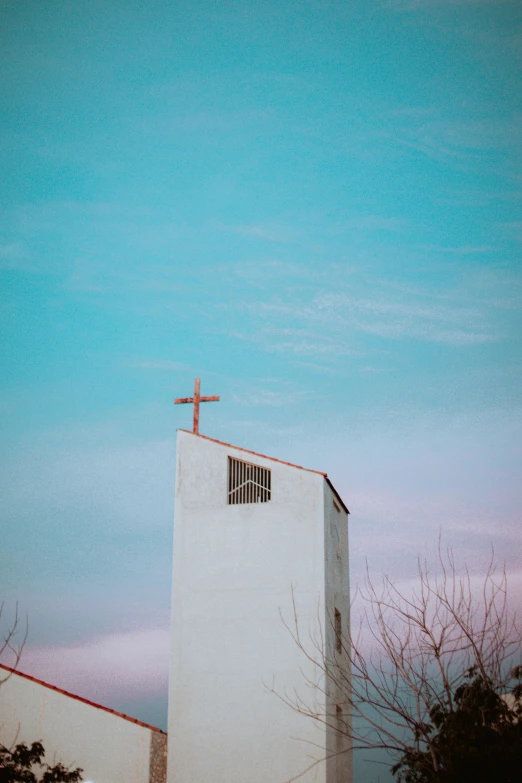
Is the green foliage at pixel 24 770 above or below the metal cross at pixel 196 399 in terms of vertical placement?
below

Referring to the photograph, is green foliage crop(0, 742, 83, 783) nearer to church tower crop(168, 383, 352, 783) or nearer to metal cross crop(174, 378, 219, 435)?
church tower crop(168, 383, 352, 783)

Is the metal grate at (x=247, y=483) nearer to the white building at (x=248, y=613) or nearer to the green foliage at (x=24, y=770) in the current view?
the white building at (x=248, y=613)

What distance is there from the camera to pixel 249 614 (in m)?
21.0

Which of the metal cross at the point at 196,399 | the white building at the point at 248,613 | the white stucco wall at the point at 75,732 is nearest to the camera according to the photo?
the white building at the point at 248,613

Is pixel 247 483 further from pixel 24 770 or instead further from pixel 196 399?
pixel 24 770

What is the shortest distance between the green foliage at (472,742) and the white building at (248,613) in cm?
701

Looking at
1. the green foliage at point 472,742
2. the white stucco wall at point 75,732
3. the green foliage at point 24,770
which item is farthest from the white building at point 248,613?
the green foliage at point 472,742

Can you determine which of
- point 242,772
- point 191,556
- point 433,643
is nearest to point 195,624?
point 191,556

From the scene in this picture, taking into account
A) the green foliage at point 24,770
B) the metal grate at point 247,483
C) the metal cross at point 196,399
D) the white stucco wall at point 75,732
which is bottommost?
the green foliage at point 24,770

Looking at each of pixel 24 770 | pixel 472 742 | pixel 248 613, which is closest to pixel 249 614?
pixel 248 613

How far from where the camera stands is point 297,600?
2086 centimetres

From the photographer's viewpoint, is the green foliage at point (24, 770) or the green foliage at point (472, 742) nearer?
the green foliage at point (472, 742)

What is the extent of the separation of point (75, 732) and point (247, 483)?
26.1 ft

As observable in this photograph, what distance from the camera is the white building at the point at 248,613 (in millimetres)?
19844
